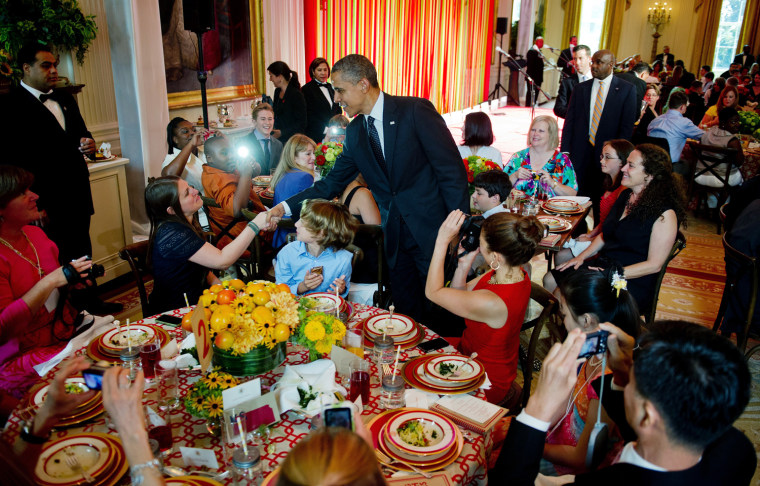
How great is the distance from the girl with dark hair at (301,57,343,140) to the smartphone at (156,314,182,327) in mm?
4753

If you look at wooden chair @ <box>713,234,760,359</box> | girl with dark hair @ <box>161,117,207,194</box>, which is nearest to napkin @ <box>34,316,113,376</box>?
girl with dark hair @ <box>161,117,207,194</box>

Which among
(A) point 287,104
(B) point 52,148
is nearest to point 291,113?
(A) point 287,104

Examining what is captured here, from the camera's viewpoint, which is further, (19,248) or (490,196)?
(490,196)

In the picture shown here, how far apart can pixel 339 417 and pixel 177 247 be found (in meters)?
1.68

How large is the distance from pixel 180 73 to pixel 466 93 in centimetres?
1029

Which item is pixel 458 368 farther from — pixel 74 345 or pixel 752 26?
pixel 752 26

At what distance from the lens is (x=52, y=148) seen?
3.68 metres

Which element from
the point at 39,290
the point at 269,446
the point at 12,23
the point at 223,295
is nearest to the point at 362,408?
the point at 269,446

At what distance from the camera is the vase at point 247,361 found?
1.71m

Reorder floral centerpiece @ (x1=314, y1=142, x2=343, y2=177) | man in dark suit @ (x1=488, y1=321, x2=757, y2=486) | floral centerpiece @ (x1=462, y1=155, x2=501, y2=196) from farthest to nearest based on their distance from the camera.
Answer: floral centerpiece @ (x1=314, y1=142, x2=343, y2=177) < floral centerpiece @ (x1=462, y1=155, x2=501, y2=196) < man in dark suit @ (x1=488, y1=321, x2=757, y2=486)

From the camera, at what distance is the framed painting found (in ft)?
19.2

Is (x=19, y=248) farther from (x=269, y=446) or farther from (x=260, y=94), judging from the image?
(x=260, y=94)

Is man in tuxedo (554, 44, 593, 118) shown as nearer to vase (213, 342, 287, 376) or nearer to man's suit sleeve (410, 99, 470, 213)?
man's suit sleeve (410, 99, 470, 213)

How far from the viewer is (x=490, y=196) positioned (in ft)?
12.1
